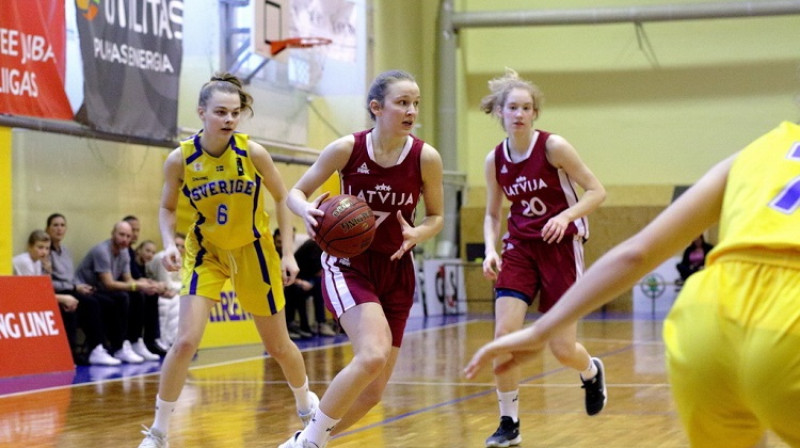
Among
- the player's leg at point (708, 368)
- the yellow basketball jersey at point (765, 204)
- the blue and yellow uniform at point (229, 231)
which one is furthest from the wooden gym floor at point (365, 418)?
the yellow basketball jersey at point (765, 204)

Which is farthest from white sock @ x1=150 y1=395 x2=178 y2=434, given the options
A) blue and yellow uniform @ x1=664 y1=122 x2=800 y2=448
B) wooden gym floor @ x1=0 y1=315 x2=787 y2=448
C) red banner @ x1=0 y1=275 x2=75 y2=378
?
red banner @ x1=0 y1=275 x2=75 y2=378

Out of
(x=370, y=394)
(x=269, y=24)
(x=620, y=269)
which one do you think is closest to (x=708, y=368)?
(x=620, y=269)

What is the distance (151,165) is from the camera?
12.3m

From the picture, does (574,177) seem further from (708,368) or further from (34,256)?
(34,256)

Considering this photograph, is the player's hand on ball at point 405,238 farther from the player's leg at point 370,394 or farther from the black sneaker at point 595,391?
the black sneaker at point 595,391

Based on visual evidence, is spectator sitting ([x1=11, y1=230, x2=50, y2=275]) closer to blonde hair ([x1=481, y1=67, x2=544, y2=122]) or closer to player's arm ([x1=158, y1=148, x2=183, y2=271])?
player's arm ([x1=158, y1=148, x2=183, y2=271])

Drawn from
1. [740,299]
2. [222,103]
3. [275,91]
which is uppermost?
[275,91]

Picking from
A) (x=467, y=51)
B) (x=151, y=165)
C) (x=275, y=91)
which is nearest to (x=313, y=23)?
(x=275, y=91)

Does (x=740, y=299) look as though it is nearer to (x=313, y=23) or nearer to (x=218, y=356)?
(x=218, y=356)

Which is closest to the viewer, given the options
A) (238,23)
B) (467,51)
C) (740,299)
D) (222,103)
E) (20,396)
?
(740,299)

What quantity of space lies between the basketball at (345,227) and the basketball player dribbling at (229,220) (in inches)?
38.6

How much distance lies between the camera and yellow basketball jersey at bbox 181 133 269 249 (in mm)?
5281

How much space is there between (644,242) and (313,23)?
1306 centimetres

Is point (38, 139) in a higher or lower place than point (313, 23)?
lower
